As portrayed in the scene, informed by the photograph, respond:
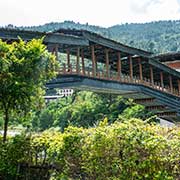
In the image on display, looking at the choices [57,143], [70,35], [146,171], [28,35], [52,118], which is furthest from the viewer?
[52,118]

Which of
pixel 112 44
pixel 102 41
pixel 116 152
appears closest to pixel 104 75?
pixel 112 44

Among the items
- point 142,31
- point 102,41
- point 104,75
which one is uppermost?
point 142,31

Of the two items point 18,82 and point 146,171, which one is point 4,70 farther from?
point 146,171

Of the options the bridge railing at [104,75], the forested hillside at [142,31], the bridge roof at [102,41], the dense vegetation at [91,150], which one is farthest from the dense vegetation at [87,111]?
the forested hillside at [142,31]

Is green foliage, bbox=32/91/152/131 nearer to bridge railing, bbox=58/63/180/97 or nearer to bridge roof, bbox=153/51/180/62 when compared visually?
bridge roof, bbox=153/51/180/62

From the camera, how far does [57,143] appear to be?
658 cm

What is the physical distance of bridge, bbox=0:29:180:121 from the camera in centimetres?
1614

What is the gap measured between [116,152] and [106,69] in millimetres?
14570

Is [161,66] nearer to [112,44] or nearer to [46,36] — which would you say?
[112,44]

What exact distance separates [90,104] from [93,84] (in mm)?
23648

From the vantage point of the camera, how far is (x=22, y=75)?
29.2 feet

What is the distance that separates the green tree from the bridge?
4.90 metres

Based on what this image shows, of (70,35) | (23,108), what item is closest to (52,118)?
(70,35)

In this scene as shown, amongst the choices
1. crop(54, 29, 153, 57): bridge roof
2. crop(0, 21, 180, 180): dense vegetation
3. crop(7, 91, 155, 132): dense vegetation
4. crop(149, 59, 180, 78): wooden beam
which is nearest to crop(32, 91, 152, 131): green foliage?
crop(7, 91, 155, 132): dense vegetation
